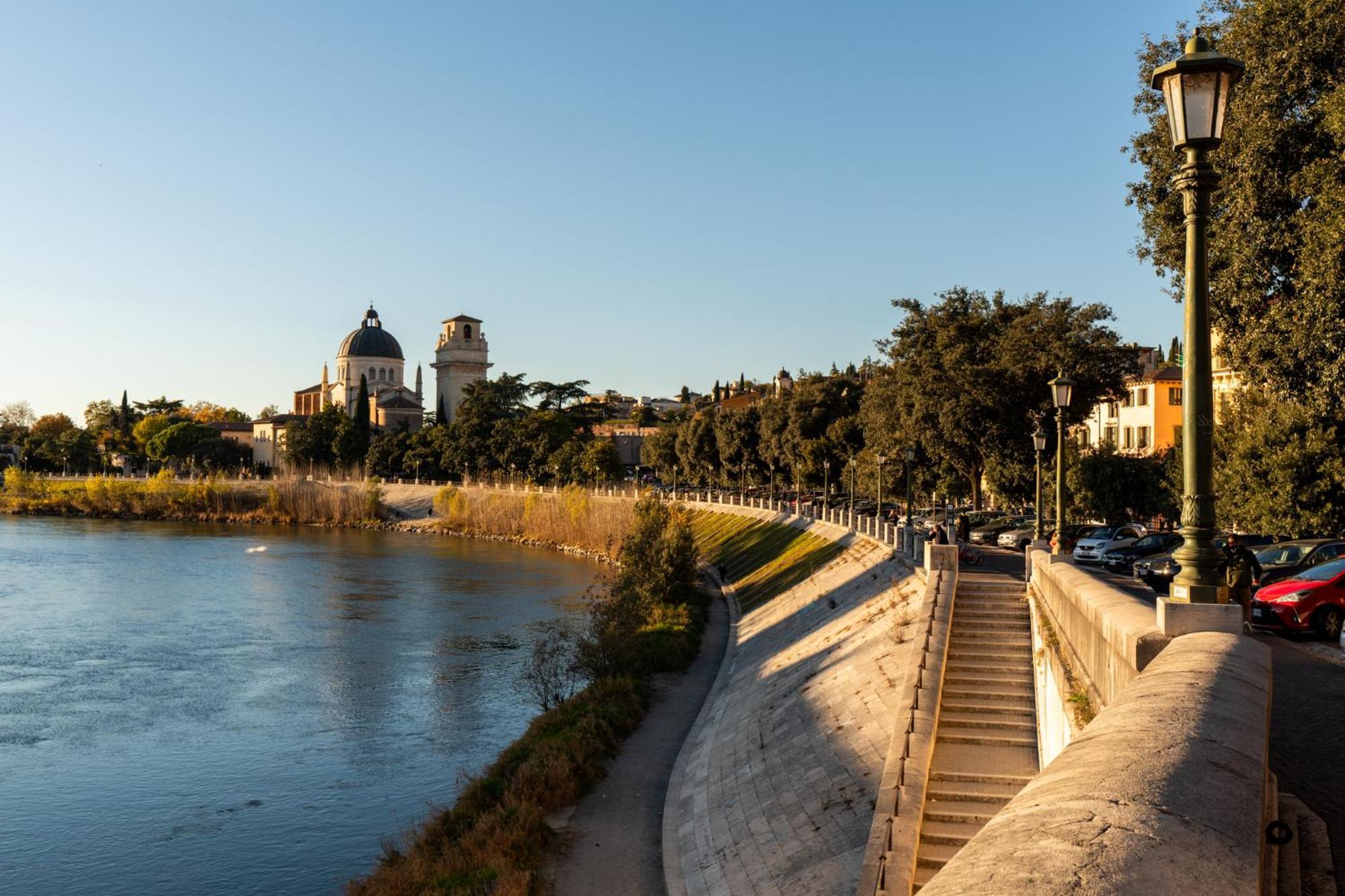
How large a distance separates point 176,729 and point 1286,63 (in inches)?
1241

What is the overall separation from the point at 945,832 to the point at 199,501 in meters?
123

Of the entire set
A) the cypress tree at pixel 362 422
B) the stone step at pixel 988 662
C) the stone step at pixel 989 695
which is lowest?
the stone step at pixel 989 695

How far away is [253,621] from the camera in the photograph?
49.8 metres

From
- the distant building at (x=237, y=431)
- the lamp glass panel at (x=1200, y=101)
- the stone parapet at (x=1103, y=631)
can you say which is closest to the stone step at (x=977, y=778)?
the stone parapet at (x=1103, y=631)

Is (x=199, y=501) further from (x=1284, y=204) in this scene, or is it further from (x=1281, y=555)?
(x=1284, y=204)

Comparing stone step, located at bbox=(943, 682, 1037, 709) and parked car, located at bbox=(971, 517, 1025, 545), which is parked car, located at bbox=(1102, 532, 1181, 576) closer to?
parked car, located at bbox=(971, 517, 1025, 545)

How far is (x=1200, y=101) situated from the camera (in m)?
8.67

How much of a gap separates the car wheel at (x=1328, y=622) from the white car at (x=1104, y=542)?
50.1 ft

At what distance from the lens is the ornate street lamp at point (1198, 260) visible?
8.62 m

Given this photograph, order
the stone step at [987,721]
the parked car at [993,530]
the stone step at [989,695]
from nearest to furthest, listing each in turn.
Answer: the stone step at [987,721] → the stone step at [989,695] → the parked car at [993,530]

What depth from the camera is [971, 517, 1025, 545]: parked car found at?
4691 cm

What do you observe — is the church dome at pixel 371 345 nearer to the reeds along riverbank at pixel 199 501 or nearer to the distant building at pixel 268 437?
the distant building at pixel 268 437

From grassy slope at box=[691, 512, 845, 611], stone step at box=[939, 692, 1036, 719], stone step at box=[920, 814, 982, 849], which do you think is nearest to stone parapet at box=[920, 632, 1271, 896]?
stone step at box=[920, 814, 982, 849]

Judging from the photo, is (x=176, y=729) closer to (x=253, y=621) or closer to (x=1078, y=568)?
(x=253, y=621)
